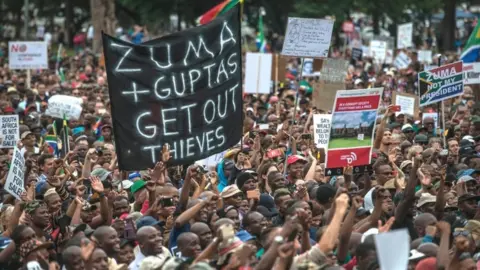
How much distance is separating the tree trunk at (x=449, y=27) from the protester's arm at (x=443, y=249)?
130 ft

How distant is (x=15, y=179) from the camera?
11.8m

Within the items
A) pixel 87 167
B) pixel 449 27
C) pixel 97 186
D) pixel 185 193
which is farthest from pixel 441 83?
pixel 449 27

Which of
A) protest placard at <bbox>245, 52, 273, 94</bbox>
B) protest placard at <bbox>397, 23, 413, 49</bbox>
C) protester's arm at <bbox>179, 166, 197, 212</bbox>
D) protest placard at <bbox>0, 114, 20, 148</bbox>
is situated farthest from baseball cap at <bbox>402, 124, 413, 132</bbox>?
protest placard at <bbox>397, 23, 413, 49</bbox>

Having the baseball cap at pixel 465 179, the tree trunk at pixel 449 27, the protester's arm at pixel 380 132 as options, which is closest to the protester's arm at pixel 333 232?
the baseball cap at pixel 465 179

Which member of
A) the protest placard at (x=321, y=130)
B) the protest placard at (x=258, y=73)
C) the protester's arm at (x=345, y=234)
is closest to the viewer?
the protester's arm at (x=345, y=234)

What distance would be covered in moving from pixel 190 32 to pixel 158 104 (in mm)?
789

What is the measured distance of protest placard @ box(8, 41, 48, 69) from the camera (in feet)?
90.4

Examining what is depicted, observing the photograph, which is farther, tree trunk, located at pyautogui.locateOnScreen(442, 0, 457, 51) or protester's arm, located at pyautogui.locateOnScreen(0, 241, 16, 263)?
tree trunk, located at pyautogui.locateOnScreen(442, 0, 457, 51)

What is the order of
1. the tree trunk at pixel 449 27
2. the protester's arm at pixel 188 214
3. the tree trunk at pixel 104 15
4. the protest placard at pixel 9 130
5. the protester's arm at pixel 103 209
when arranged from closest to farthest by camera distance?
1. the protester's arm at pixel 188 214
2. the protester's arm at pixel 103 209
3. the protest placard at pixel 9 130
4. the tree trunk at pixel 104 15
5. the tree trunk at pixel 449 27

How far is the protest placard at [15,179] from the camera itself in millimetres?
11602

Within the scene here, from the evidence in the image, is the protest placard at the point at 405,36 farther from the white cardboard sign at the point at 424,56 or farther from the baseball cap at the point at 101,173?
the baseball cap at the point at 101,173

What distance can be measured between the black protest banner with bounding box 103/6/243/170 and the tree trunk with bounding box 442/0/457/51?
120 feet

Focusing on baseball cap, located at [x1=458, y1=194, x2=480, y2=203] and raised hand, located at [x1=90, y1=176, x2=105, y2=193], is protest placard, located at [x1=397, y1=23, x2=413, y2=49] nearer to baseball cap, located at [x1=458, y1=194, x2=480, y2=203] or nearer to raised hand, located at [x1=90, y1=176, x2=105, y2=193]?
baseball cap, located at [x1=458, y1=194, x2=480, y2=203]

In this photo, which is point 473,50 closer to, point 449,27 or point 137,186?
point 137,186
